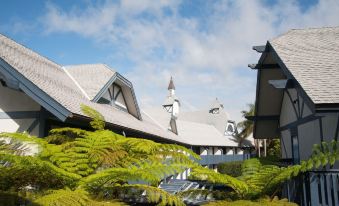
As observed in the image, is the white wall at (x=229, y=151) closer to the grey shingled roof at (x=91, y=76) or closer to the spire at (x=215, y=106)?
the spire at (x=215, y=106)

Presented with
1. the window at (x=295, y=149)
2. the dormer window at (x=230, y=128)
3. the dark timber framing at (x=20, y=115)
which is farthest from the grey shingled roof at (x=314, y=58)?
the dormer window at (x=230, y=128)

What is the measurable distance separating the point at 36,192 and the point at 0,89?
4.90 metres

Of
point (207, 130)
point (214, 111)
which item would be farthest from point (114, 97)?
point (214, 111)

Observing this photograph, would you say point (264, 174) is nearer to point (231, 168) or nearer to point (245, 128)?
point (231, 168)

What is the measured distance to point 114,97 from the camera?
48.9 feet

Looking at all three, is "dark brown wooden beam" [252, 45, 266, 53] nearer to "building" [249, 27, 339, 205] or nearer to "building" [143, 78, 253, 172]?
"building" [249, 27, 339, 205]

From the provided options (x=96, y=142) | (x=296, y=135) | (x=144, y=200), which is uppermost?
(x=296, y=135)

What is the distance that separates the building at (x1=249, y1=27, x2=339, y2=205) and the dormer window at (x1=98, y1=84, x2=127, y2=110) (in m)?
6.28

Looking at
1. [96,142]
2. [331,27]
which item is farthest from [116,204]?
[331,27]

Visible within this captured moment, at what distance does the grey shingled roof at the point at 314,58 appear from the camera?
8.00 meters

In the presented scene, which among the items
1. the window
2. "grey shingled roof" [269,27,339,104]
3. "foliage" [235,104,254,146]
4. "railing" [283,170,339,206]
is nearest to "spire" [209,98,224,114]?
"foliage" [235,104,254,146]

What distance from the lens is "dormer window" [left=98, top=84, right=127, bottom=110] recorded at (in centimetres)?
1405

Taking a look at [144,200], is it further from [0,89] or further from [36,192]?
[0,89]

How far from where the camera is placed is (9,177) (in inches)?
192
